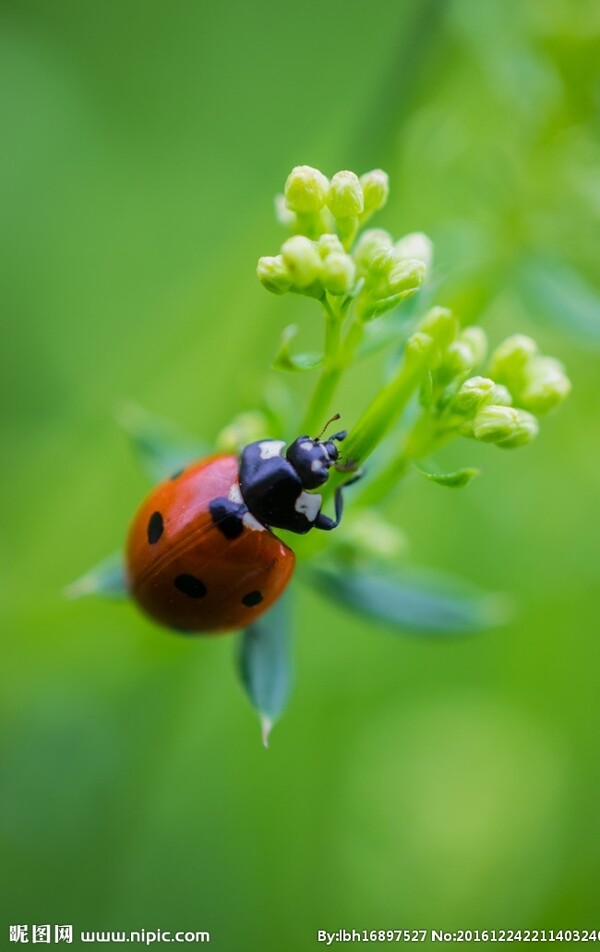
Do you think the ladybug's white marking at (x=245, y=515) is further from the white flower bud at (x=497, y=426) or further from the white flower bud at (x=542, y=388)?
the white flower bud at (x=542, y=388)

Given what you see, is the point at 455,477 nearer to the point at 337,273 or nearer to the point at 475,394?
the point at 475,394

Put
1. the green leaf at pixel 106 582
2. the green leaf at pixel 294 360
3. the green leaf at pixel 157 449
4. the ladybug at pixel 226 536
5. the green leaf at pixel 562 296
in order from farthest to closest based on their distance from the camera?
the green leaf at pixel 562 296 → the green leaf at pixel 157 449 → the green leaf at pixel 106 582 → the ladybug at pixel 226 536 → the green leaf at pixel 294 360

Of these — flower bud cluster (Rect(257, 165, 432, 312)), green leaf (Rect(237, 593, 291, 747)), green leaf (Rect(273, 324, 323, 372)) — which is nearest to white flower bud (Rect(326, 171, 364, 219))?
flower bud cluster (Rect(257, 165, 432, 312))

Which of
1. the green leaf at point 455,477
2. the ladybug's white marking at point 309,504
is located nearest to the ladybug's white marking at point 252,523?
the ladybug's white marking at point 309,504

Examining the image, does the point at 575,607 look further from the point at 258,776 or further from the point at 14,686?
the point at 14,686

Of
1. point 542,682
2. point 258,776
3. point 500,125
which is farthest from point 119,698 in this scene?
point 500,125

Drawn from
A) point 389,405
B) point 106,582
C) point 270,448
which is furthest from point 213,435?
point 389,405
